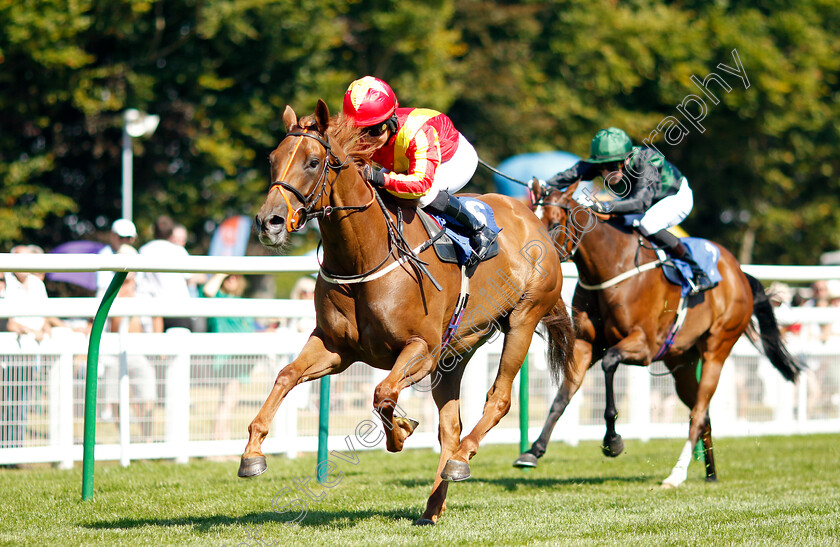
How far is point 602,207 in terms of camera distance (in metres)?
7.04

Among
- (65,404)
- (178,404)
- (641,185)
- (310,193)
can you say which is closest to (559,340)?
(641,185)

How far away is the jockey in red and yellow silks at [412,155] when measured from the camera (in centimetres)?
494

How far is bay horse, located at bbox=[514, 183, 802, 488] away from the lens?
267 inches

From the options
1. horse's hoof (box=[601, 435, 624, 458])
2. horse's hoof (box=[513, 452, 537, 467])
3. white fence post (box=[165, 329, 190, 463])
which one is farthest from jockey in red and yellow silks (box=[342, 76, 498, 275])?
white fence post (box=[165, 329, 190, 463])

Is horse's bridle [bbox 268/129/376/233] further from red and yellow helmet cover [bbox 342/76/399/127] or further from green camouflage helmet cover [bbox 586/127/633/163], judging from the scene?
green camouflage helmet cover [bbox 586/127/633/163]

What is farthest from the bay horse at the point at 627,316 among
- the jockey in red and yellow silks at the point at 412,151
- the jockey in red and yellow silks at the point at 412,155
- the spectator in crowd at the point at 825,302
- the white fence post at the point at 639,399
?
the spectator in crowd at the point at 825,302

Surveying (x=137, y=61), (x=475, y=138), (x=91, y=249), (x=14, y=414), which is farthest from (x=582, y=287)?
(x=475, y=138)

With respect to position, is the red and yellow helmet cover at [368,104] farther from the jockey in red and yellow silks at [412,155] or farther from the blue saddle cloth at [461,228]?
the blue saddle cloth at [461,228]

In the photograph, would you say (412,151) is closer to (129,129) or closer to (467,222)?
(467,222)

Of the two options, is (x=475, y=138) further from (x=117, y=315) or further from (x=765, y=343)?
(x=117, y=315)

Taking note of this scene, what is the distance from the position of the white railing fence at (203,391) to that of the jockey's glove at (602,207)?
3.11ft

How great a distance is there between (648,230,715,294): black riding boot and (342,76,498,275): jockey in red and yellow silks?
2.18 meters

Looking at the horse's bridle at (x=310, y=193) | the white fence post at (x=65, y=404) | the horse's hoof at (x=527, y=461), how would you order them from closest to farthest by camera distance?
the horse's bridle at (x=310, y=193)
the horse's hoof at (x=527, y=461)
the white fence post at (x=65, y=404)

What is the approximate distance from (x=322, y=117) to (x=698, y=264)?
3.81 meters
